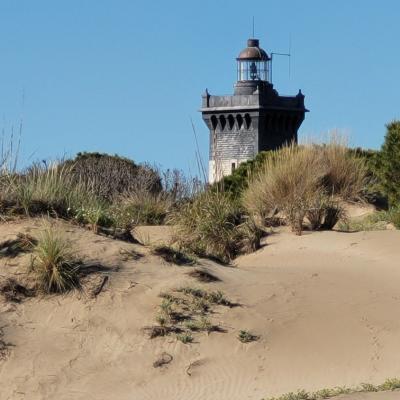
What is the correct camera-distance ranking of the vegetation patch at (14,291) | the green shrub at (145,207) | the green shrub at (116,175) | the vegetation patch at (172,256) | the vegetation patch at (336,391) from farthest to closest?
1. the green shrub at (116,175)
2. the green shrub at (145,207)
3. the vegetation patch at (172,256)
4. the vegetation patch at (14,291)
5. the vegetation patch at (336,391)

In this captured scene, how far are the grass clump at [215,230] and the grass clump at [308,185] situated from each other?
79 cm

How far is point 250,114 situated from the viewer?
8812 centimetres

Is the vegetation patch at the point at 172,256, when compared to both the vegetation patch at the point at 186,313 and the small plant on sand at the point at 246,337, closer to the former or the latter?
the vegetation patch at the point at 186,313

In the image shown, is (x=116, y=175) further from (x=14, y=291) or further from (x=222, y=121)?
(x=222, y=121)

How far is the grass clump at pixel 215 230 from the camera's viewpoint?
15.5 m

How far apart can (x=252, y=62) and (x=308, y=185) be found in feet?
233

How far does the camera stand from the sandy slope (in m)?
10.9

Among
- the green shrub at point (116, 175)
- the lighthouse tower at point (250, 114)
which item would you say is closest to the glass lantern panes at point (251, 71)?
the lighthouse tower at point (250, 114)

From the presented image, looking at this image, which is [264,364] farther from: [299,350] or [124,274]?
[124,274]

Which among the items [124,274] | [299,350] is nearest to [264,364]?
[299,350]

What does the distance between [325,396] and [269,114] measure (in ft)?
260

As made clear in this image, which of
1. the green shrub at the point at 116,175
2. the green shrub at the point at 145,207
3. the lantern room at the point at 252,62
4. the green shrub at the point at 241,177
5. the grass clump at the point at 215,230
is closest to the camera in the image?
the grass clump at the point at 215,230

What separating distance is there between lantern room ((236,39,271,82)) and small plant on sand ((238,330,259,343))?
249 feet

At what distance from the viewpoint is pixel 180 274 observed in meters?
12.7
